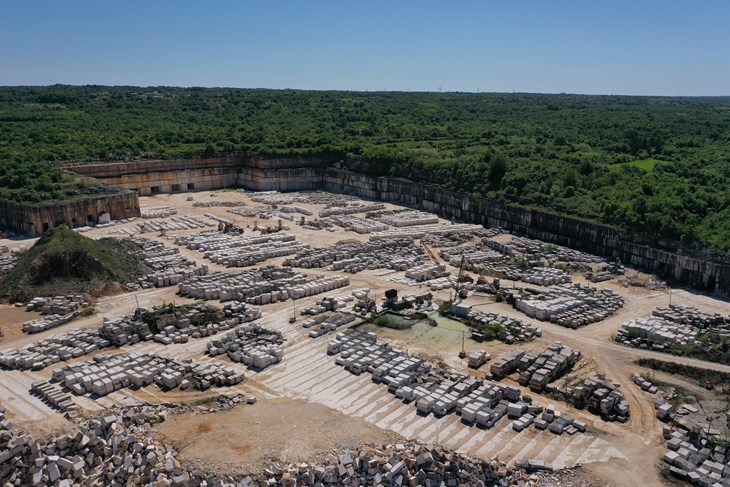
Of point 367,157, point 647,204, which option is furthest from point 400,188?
point 647,204

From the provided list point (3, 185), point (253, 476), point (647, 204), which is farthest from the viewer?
point (3, 185)

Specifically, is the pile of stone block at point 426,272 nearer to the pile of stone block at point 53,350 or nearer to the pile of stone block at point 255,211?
the pile of stone block at point 53,350

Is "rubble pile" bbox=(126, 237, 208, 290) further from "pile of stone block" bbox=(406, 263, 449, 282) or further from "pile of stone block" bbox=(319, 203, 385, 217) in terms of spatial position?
"pile of stone block" bbox=(319, 203, 385, 217)

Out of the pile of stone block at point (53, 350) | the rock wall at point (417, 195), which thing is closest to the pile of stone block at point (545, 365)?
the rock wall at point (417, 195)

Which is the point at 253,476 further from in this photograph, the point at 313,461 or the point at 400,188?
the point at 400,188

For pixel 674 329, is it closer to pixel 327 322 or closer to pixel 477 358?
pixel 477 358

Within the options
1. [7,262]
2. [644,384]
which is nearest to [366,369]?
[644,384]
